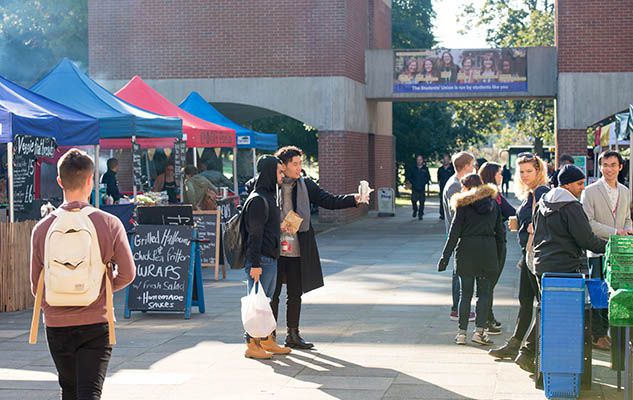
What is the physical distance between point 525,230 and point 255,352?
257 centimetres

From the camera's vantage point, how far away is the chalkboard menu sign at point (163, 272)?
1210 cm

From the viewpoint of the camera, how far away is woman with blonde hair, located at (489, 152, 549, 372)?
364 inches

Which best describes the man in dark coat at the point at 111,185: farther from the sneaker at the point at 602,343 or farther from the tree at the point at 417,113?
the tree at the point at 417,113

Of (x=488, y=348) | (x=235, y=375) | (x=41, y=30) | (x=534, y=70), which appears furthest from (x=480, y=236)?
(x=41, y=30)

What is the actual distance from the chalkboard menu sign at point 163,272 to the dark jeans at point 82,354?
6.23 m

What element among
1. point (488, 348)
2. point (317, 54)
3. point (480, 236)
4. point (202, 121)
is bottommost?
point (488, 348)

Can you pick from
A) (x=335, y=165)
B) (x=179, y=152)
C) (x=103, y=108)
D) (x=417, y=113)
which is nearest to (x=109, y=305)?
(x=103, y=108)

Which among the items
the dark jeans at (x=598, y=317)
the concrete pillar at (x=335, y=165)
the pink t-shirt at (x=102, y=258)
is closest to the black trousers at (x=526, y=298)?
the dark jeans at (x=598, y=317)

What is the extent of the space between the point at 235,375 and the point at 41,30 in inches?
1414

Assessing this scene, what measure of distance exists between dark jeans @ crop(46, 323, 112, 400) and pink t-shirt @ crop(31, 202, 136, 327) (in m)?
0.05

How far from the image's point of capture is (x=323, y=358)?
9.52 metres

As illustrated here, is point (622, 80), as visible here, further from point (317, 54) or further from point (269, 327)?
point (269, 327)

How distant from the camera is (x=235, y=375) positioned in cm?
880

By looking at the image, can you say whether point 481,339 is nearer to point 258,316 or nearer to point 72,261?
Result: point 258,316
